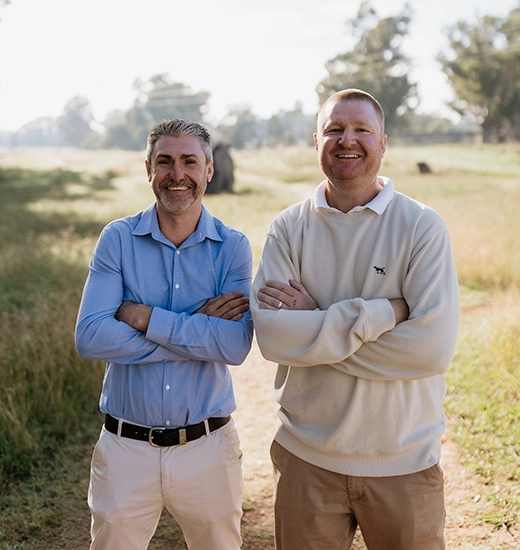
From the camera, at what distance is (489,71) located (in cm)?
5553

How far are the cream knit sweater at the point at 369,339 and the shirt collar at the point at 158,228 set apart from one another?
422 mm

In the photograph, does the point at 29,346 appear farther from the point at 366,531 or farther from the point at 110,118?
the point at 110,118

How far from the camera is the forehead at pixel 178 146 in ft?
9.21

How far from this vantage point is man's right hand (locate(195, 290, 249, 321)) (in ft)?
9.28

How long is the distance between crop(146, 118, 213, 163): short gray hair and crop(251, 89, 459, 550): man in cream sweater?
0.55m

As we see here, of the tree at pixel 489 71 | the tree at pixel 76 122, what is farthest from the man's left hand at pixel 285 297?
the tree at pixel 76 122

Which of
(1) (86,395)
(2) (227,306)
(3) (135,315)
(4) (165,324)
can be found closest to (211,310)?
(2) (227,306)

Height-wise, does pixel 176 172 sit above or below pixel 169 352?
above

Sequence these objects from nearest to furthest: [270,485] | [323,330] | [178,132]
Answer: [323,330] < [178,132] < [270,485]

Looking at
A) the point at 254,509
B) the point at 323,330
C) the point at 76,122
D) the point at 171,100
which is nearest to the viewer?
the point at 323,330

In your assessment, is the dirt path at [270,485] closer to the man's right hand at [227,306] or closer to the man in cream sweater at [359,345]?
the man in cream sweater at [359,345]

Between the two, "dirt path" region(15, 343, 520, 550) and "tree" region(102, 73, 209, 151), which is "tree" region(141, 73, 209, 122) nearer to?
"tree" region(102, 73, 209, 151)

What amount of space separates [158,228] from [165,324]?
448mm

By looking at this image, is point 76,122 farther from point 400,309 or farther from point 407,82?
point 400,309
